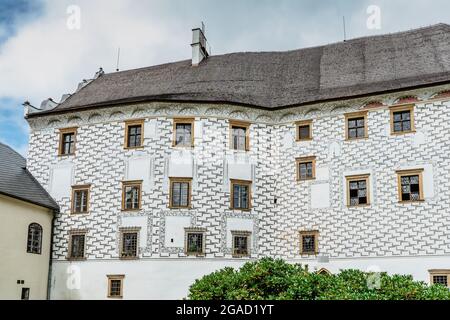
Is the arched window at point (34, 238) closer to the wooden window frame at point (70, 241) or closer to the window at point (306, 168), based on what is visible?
the wooden window frame at point (70, 241)

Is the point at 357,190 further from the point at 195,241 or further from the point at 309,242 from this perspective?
the point at 195,241

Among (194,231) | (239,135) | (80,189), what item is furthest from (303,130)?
(80,189)

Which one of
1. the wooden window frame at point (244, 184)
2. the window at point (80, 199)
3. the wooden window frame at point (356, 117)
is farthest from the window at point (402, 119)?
the window at point (80, 199)

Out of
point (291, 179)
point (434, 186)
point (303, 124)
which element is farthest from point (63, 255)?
point (434, 186)

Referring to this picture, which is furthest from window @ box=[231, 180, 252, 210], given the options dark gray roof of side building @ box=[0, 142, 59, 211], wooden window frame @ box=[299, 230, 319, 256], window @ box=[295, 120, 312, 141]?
dark gray roof of side building @ box=[0, 142, 59, 211]

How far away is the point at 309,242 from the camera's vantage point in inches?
814

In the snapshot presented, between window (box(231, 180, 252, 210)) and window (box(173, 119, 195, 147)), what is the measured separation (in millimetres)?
2493

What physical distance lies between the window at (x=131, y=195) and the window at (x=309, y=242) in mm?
6741

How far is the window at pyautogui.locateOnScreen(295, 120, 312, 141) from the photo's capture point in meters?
21.8

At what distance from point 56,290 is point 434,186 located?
15467 mm

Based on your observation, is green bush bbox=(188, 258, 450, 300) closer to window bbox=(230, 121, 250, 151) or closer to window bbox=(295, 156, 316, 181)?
window bbox=(295, 156, 316, 181)

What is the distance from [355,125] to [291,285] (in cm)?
1191

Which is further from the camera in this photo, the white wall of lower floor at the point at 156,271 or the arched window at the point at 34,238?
the arched window at the point at 34,238

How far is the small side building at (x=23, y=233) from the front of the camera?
1964 cm
